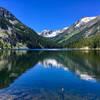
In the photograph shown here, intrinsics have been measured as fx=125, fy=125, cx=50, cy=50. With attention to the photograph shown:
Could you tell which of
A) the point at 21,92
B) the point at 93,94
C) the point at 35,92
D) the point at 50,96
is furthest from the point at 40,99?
the point at 93,94

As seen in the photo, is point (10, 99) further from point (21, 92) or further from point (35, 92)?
point (35, 92)

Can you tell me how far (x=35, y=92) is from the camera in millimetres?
21047

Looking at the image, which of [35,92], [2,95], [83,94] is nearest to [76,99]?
[83,94]

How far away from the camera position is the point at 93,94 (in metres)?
20.3

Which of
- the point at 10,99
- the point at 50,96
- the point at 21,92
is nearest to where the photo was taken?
the point at 10,99

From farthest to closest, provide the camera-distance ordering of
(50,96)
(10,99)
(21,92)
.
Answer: (21,92) < (50,96) < (10,99)

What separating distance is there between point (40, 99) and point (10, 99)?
431 centimetres

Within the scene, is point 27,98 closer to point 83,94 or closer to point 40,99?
point 40,99

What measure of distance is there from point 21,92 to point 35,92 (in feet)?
7.71

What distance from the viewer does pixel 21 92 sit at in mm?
21016

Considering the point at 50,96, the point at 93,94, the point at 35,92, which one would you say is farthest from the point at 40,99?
the point at 93,94

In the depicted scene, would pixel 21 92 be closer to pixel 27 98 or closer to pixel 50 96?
pixel 27 98

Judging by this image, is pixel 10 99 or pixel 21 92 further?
pixel 21 92

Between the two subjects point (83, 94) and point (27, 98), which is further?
point (83, 94)
